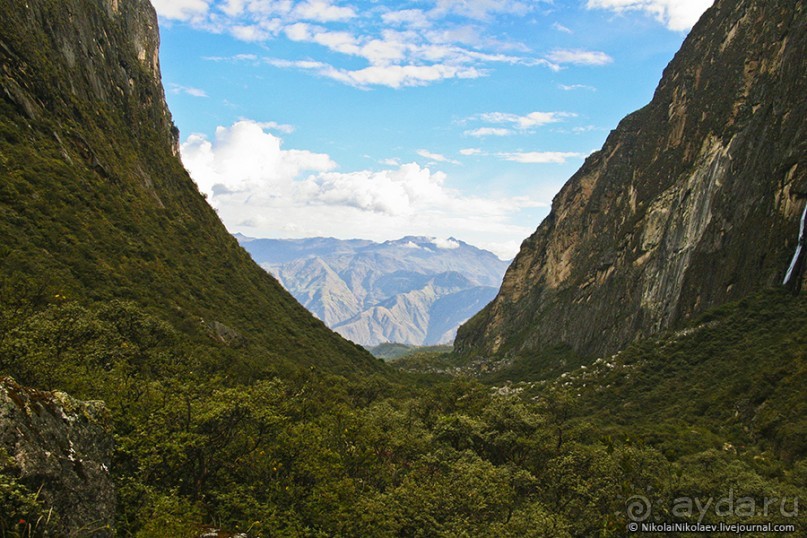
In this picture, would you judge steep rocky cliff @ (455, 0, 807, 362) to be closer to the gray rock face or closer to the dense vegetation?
the dense vegetation

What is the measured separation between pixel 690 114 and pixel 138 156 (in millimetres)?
120267

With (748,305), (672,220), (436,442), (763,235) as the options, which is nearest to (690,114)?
(672,220)

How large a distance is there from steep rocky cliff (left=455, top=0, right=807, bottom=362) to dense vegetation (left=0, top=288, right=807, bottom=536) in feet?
104

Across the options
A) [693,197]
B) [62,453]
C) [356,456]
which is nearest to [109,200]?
[356,456]

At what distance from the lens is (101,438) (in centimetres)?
1407

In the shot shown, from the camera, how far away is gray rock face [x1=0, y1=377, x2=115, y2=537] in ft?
35.8

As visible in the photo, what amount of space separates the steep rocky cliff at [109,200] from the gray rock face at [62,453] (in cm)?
3339

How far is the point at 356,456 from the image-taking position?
88.3 ft

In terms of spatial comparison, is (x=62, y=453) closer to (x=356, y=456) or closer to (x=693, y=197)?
(x=356, y=456)

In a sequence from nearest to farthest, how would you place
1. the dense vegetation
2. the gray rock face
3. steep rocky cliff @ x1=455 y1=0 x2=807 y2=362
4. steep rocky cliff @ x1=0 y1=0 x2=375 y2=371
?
1. the gray rock face
2. the dense vegetation
3. steep rocky cliff @ x1=0 y1=0 x2=375 y2=371
4. steep rocky cliff @ x1=455 y1=0 x2=807 y2=362

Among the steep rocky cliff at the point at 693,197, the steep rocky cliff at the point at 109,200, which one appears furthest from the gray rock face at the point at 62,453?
the steep rocky cliff at the point at 693,197

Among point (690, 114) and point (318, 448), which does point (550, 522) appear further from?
point (690, 114)

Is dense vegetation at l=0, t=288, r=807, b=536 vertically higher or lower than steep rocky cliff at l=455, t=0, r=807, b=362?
lower

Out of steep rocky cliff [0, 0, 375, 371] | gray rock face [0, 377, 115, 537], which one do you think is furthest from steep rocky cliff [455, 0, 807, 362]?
gray rock face [0, 377, 115, 537]
